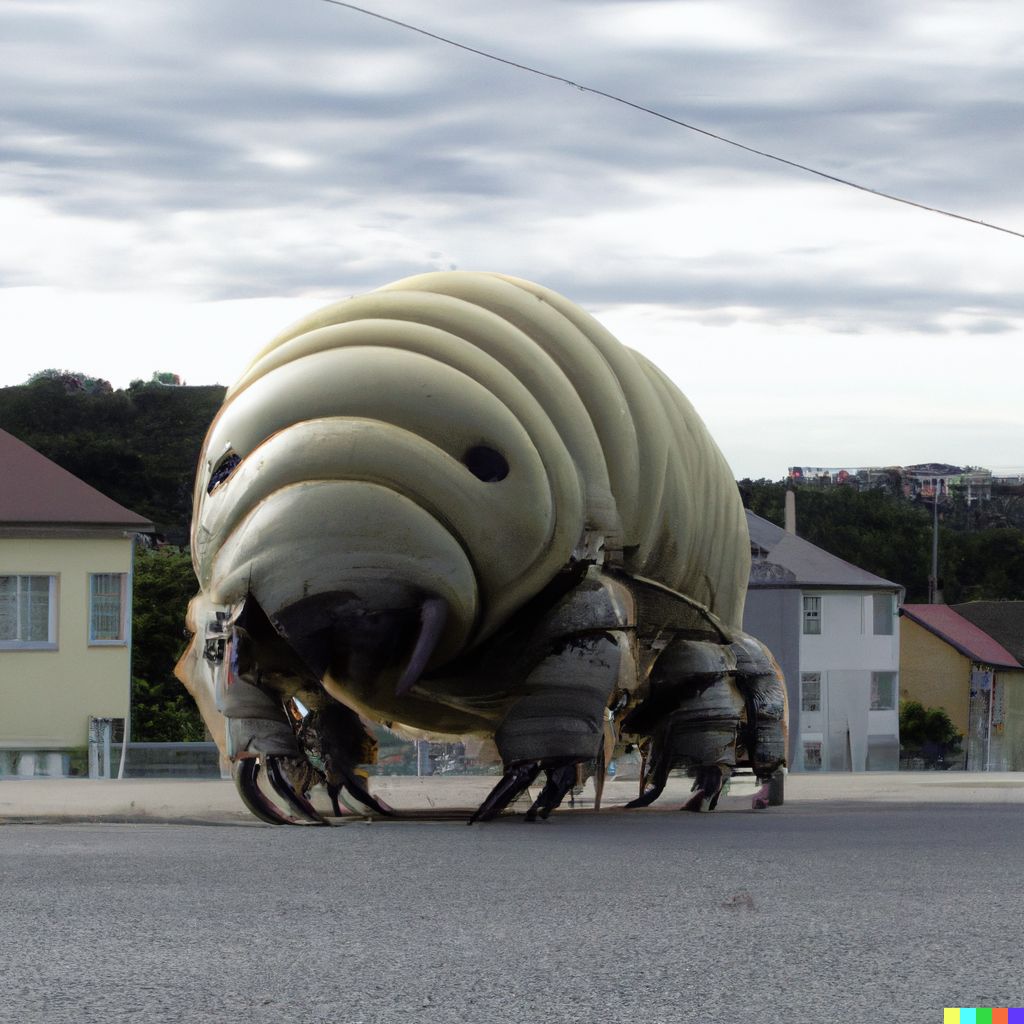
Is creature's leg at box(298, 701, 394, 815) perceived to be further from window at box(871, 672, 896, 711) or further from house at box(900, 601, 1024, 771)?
house at box(900, 601, 1024, 771)

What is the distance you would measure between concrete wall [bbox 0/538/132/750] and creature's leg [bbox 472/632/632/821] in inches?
994

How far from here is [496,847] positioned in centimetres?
802

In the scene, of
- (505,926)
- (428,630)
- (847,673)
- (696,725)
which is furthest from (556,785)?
(847,673)

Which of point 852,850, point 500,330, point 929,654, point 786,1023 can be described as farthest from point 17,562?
point 929,654

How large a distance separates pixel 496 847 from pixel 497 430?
2.25 meters

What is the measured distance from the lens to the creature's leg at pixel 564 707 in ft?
30.9

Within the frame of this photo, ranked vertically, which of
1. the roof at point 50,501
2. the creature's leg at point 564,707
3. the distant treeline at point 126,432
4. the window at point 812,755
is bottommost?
the window at point 812,755

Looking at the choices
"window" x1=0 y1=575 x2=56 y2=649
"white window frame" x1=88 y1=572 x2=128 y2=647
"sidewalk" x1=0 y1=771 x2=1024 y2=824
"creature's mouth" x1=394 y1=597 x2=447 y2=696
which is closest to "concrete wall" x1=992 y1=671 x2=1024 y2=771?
"white window frame" x1=88 y1=572 x2=128 y2=647

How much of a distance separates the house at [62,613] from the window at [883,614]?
31.3 metres

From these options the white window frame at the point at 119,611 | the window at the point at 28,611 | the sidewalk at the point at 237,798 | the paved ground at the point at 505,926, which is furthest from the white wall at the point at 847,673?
the paved ground at the point at 505,926

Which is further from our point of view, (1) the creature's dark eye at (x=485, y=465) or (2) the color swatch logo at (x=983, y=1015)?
(1) the creature's dark eye at (x=485, y=465)

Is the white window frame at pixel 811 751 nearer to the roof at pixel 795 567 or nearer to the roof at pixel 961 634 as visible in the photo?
the roof at pixel 795 567

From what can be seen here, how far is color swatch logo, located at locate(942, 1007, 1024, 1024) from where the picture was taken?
13.8 feet

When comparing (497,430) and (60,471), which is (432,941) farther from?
(60,471)
